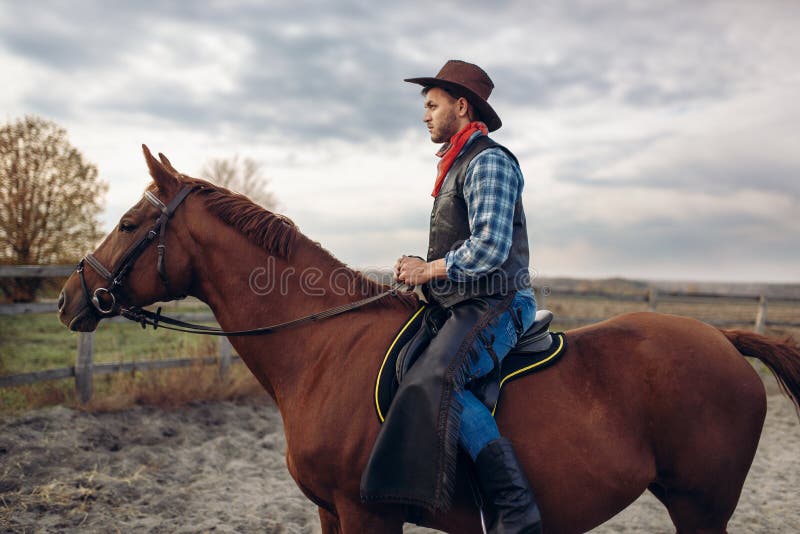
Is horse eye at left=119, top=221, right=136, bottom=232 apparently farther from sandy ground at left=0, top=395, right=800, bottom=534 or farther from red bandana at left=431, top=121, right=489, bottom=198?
sandy ground at left=0, top=395, right=800, bottom=534

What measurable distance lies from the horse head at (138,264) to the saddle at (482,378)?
1208 millimetres

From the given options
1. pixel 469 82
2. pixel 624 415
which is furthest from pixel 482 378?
pixel 469 82

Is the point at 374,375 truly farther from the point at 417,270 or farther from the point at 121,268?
the point at 121,268

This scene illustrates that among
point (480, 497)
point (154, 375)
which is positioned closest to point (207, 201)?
point (480, 497)

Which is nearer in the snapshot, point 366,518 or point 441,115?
point 366,518

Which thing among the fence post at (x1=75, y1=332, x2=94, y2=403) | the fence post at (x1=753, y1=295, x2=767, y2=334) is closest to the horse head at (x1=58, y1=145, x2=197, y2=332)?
the fence post at (x1=75, y1=332, x2=94, y2=403)

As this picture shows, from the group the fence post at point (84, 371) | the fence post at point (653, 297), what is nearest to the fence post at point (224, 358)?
the fence post at point (84, 371)

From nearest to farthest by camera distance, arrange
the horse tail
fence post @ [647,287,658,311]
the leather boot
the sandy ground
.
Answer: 1. the leather boot
2. the horse tail
3. the sandy ground
4. fence post @ [647,287,658,311]

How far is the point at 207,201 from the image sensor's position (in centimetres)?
288

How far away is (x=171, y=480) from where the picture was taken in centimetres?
522

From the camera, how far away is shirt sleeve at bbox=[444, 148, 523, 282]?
96.1 inches

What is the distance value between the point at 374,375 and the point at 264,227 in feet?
3.25

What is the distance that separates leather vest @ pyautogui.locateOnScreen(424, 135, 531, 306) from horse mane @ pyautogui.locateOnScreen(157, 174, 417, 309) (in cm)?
32

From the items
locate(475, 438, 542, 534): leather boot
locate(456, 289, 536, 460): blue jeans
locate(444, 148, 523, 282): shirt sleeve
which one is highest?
locate(444, 148, 523, 282): shirt sleeve
